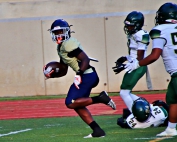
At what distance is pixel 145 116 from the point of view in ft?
27.7

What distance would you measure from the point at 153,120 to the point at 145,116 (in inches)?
11.9

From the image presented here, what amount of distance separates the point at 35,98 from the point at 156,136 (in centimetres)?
986

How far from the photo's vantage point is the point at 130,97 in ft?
30.0

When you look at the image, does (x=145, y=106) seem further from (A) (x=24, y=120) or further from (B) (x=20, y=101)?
(B) (x=20, y=101)

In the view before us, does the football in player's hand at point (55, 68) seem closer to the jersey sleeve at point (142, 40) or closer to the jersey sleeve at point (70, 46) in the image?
A: the jersey sleeve at point (70, 46)

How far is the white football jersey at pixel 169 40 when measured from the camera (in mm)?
7273

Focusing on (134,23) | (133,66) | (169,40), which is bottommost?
(133,66)

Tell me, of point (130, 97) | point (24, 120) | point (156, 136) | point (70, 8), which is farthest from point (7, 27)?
point (156, 136)

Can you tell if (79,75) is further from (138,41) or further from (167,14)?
(138,41)

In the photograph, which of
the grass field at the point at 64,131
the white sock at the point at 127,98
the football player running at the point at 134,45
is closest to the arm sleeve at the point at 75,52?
the grass field at the point at 64,131

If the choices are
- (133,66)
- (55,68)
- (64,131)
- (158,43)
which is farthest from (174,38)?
(64,131)

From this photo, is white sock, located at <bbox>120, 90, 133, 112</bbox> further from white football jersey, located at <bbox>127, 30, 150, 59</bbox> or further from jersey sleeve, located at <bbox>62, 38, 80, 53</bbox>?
jersey sleeve, located at <bbox>62, 38, 80, 53</bbox>

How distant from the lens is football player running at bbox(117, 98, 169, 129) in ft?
27.3

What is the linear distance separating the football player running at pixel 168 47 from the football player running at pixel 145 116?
82cm
